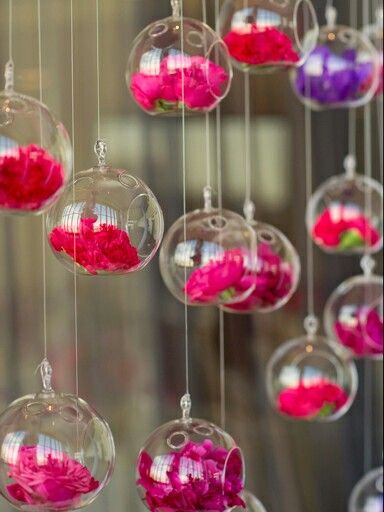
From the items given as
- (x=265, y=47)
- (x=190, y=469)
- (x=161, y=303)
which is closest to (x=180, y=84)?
(x=265, y=47)

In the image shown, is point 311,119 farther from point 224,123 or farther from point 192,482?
point 192,482

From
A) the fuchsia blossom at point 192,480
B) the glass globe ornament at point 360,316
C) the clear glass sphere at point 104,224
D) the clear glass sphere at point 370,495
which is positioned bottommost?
the clear glass sphere at point 370,495

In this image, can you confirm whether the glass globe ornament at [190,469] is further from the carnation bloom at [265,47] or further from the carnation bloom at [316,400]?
the carnation bloom at [265,47]

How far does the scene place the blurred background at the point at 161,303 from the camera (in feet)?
10.6

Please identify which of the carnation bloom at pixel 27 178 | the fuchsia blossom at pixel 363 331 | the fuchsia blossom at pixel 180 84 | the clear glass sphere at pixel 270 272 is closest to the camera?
the carnation bloom at pixel 27 178

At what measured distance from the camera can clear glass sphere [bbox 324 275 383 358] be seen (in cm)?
224

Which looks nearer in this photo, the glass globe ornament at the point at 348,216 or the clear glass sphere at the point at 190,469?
the clear glass sphere at the point at 190,469

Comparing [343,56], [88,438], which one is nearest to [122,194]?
[88,438]

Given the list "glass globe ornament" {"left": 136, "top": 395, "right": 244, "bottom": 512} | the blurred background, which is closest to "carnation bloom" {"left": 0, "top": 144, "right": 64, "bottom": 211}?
"glass globe ornament" {"left": 136, "top": 395, "right": 244, "bottom": 512}

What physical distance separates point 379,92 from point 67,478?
95cm

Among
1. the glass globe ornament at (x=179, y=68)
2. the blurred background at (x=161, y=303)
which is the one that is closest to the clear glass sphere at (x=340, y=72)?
the glass globe ornament at (x=179, y=68)

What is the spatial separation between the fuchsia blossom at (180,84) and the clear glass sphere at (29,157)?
27cm

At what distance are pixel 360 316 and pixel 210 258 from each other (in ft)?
1.53

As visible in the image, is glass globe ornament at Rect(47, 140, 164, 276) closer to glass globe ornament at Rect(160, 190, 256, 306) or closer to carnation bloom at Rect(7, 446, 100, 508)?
glass globe ornament at Rect(160, 190, 256, 306)
